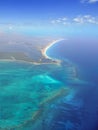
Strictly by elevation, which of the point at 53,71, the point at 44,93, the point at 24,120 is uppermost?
the point at 53,71

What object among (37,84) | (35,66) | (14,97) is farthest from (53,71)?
(14,97)

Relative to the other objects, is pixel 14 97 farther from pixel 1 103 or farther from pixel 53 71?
pixel 53 71

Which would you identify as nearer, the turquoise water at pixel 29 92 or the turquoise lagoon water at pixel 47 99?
the turquoise lagoon water at pixel 47 99

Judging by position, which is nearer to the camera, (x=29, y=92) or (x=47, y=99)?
(x=47, y=99)

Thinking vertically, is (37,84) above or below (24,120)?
above

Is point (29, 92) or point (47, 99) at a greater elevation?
point (29, 92)

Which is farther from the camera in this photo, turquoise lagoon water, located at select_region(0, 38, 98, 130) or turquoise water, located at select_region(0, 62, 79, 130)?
turquoise water, located at select_region(0, 62, 79, 130)

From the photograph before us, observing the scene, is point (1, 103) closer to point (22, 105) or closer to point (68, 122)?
point (22, 105)

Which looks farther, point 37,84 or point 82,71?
point 82,71

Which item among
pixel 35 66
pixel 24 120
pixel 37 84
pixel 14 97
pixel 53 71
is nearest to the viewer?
pixel 24 120

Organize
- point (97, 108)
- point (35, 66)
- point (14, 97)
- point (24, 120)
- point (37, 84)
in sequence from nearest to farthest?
1. point (24, 120)
2. point (97, 108)
3. point (14, 97)
4. point (37, 84)
5. point (35, 66)
